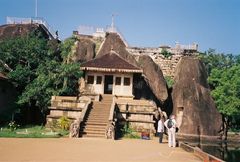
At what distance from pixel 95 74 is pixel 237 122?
2299cm

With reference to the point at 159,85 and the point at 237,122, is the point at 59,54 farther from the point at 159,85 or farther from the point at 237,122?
the point at 237,122

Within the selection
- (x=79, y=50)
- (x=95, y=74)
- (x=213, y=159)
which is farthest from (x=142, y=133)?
(x=79, y=50)

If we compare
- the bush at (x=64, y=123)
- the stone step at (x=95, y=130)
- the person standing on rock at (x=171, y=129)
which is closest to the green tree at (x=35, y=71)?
the bush at (x=64, y=123)

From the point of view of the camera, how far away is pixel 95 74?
30.5 metres

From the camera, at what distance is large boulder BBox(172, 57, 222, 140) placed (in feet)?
116

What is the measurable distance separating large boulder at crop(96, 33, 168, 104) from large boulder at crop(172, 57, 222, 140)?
249 centimetres

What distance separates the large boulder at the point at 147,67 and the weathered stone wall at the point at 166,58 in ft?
11.6

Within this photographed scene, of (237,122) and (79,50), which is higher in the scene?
(79,50)

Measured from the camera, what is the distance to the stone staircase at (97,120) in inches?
816

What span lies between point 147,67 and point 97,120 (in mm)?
16717

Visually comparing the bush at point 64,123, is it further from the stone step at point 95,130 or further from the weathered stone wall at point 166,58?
the weathered stone wall at point 166,58

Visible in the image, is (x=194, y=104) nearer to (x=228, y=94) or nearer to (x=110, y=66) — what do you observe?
(x=228, y=94)

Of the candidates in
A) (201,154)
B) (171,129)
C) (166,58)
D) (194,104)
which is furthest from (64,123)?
(166,58)

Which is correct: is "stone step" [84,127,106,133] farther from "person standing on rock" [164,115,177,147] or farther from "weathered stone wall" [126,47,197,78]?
"weathered stone wall" [126,47,197,78]
